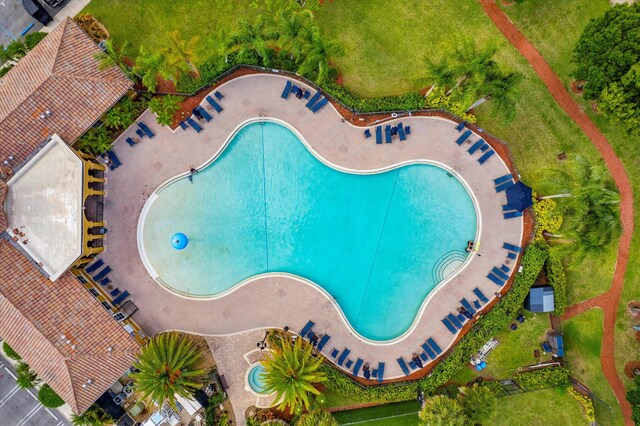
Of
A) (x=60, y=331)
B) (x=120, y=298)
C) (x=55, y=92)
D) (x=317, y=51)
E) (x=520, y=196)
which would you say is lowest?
(x=520, y=196)

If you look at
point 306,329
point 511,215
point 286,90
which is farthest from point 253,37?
point 511,215

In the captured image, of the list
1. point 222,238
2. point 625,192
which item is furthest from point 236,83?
point 625,192

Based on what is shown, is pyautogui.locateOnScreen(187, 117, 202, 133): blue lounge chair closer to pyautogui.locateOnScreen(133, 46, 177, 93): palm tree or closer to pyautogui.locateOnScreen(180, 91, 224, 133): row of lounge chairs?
pyautogui.locateOnScreen(180, 91, 224, 133): row of lounge chairs

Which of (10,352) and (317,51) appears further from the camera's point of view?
(10,352)

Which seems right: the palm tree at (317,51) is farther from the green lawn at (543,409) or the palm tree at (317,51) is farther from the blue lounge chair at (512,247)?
the green lawn at (543,409)

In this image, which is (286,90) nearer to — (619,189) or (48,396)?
(619,189)

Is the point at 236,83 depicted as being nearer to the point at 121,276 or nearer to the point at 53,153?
the point at 53,153

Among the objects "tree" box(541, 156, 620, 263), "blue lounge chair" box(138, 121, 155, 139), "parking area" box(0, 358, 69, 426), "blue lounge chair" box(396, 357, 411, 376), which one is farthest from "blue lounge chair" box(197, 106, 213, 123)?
"parking area" box(0, 358, 69, 426)
